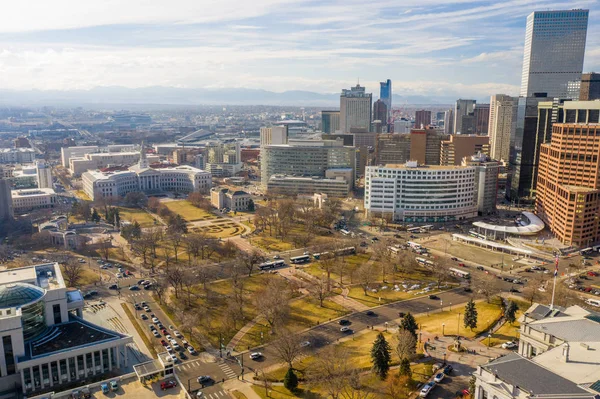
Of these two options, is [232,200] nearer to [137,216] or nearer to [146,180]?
[137,216]

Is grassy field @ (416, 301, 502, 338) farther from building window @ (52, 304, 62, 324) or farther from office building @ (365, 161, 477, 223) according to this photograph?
office building @ (365, 161, 477, 223)

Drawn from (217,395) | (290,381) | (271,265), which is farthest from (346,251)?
(217,395)

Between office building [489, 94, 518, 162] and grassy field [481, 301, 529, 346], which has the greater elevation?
office building [489, 94, 518, 162]

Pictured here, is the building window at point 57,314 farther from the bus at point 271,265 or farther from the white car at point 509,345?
the white car at point 509,345

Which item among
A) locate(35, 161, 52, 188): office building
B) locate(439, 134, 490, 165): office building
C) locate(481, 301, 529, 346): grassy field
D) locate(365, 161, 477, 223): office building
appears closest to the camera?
locate(481, 301, 529, 346): grassy field

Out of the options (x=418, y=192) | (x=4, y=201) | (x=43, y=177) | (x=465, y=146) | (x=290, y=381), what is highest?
(x=465, y=146)

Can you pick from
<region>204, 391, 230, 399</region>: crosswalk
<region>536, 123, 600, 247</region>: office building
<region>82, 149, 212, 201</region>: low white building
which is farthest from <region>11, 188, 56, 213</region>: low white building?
<region>536, 123, 600, 247</region>: office building
